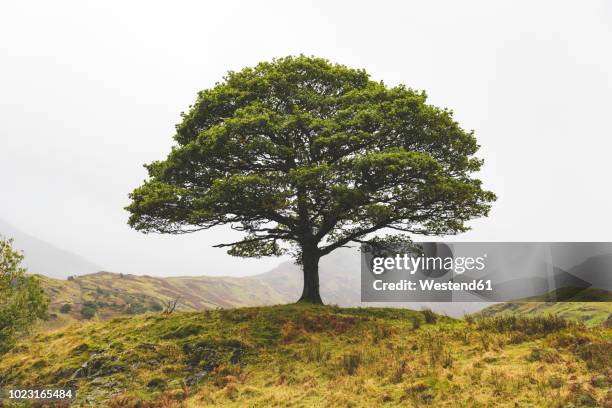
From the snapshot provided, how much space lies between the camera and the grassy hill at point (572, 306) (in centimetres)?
3525

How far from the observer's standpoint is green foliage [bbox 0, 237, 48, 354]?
2225cm

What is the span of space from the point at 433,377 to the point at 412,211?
10.5 meters

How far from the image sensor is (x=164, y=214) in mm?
21812

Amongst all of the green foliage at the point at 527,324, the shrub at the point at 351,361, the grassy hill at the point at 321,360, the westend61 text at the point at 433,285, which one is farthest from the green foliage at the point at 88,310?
the green foliage at the point at 527,324

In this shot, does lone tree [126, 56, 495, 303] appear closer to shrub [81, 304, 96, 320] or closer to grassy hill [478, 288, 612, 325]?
grassy hill [478, 288, 612, 325]

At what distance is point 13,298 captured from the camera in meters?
22.8

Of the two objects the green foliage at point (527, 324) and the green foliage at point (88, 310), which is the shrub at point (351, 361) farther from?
the green foliage at point (88, 310)

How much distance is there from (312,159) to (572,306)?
63.0 meters

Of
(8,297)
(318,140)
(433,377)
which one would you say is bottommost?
(433,377)

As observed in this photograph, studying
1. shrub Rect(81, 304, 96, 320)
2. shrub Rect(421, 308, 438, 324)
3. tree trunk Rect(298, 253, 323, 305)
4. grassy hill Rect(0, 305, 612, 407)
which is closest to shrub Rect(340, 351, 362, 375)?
grassy hill Rect(0, 305, 612, 407)

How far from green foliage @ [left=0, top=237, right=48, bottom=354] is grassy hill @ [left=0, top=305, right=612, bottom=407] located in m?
1.62

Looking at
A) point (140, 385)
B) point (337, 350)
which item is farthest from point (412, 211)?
point (140, 385)

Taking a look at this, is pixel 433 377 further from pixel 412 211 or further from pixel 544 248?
pixel 544 248

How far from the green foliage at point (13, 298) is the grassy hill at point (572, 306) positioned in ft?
79.2
